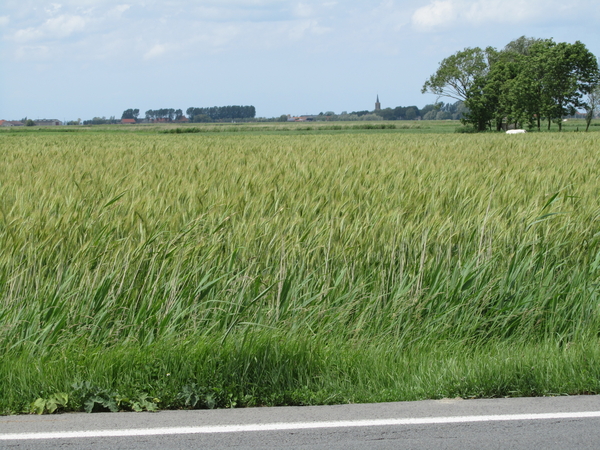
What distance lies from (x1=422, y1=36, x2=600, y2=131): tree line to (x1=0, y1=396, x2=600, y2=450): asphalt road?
274 ft

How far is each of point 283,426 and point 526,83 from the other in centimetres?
8832

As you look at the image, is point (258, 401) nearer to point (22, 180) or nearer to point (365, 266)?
point (365, 266)

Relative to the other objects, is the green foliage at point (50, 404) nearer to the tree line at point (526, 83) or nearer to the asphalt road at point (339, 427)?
the asphalt road at point (339, 427)

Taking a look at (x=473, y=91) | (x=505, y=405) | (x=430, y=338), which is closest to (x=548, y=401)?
(x=505, y=405)

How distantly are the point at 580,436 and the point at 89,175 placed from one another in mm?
9968

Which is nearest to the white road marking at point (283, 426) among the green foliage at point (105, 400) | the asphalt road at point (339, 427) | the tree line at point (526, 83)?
the asphalt road at point (339, 427)

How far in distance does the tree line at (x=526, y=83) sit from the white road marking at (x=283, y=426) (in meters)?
83.4

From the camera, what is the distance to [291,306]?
5410mm

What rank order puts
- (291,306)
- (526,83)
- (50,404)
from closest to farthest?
(50,404) → (291,306) → (526,83)

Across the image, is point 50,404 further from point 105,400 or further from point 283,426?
point 283,426

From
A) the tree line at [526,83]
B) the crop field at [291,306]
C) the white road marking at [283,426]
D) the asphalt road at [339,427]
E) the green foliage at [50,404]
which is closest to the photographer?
the asphalt road at [339,427]

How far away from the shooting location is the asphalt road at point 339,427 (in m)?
3.39

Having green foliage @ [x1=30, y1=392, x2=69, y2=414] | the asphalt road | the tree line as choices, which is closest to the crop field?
green foliage @ [x1=30, y1=392, x2=69, y2=414]

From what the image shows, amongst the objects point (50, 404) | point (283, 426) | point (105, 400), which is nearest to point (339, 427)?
point (283, 426)
